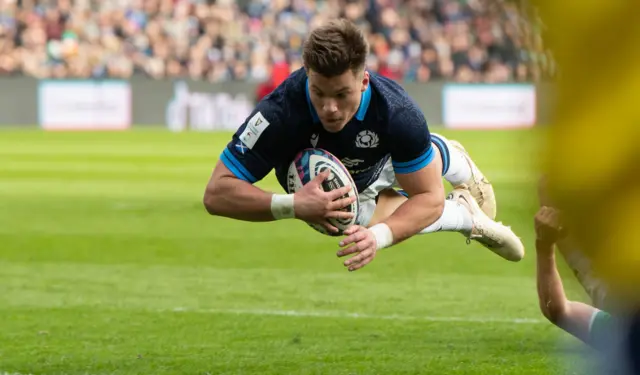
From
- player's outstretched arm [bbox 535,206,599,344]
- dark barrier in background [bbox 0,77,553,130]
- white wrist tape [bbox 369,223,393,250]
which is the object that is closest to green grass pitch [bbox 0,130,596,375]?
player's outstretched arm [bbox 535,206,599,344]

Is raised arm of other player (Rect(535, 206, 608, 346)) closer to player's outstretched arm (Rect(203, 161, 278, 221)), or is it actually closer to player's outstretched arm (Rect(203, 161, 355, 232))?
player's outstretched arm (Rect(203, 161, 355, 232))

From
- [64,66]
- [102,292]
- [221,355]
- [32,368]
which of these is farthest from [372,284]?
[64,66]

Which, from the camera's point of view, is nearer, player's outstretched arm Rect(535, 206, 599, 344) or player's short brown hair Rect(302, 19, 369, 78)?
player's outstretched arm Rect(535, 206, 599, 344)

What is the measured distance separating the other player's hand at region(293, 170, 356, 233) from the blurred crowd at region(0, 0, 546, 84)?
24861 mm

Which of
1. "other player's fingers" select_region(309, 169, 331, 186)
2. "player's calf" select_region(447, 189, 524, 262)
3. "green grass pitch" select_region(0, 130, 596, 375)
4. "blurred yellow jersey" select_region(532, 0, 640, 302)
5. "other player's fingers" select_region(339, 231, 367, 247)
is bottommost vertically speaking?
"green grass pitch" select_region(0, 130, 596, 375)

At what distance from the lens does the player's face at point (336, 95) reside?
19.2ft

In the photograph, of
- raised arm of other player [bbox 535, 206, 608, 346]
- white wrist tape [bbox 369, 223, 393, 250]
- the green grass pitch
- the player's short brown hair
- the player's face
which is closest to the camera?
raised arm of other player [bbox 535, 206, 608, 346]

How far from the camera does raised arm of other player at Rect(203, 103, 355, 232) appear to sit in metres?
6.30

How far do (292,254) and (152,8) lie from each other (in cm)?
2589

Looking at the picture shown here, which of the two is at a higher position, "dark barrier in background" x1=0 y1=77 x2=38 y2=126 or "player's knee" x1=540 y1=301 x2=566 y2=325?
"player's knee" x1=540 y1=301 x2=566 y2=325

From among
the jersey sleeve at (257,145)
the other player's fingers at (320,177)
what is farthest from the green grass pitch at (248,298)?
the jersey sleeve at (257,145)

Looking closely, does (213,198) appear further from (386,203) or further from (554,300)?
(554,300)

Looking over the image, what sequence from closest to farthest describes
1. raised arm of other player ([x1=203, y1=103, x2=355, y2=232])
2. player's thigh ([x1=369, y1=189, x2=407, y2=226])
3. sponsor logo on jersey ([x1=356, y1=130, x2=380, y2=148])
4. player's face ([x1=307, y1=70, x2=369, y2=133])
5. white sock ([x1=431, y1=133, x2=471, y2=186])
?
player's face ([x1=307, y1=70, x2=369, y2=133]), raised arm of other player ([x1=203, y1=103, x2=355, y2=232]), sponsor logo on jersey ([x1=356, y1=130, x2=380, y2=148]), player's thigh ([x1=369, y1=189, x2=407, y2=226]), white sock ([x1=431, y1=133, x2=471, y2=186])

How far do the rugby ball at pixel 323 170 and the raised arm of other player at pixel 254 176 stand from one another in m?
0.07
